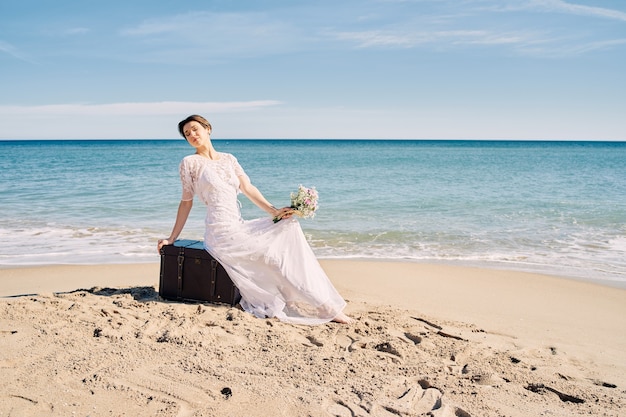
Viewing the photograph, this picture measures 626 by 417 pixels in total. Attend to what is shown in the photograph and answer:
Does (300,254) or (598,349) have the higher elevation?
(300,254)

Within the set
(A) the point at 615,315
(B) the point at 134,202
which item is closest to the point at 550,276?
(A) the point at 615,315

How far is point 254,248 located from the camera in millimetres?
5082

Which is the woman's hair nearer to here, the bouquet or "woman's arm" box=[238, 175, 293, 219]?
"woman's arm" box=[238, 175, 293, 219]

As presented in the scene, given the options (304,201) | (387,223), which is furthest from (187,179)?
(387,223)

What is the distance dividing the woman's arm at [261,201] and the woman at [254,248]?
0.4 inches

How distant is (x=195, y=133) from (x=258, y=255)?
56.1 inches

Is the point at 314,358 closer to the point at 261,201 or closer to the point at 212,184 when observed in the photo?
the point at 261,201

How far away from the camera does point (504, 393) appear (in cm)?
348

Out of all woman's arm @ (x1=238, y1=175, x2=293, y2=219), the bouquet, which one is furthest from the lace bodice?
the bouquet

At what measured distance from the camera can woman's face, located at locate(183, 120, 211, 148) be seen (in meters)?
5.06

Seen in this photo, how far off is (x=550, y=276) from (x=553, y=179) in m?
18.9

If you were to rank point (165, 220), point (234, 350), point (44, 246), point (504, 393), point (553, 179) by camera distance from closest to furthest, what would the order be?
point (504, 393) < point (234, 350) < point (44, 246) < point (165, 220) < point (553, 179)

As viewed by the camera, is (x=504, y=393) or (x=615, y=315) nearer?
(x=504, y=393)

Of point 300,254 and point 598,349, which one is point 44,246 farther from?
point 598,349
